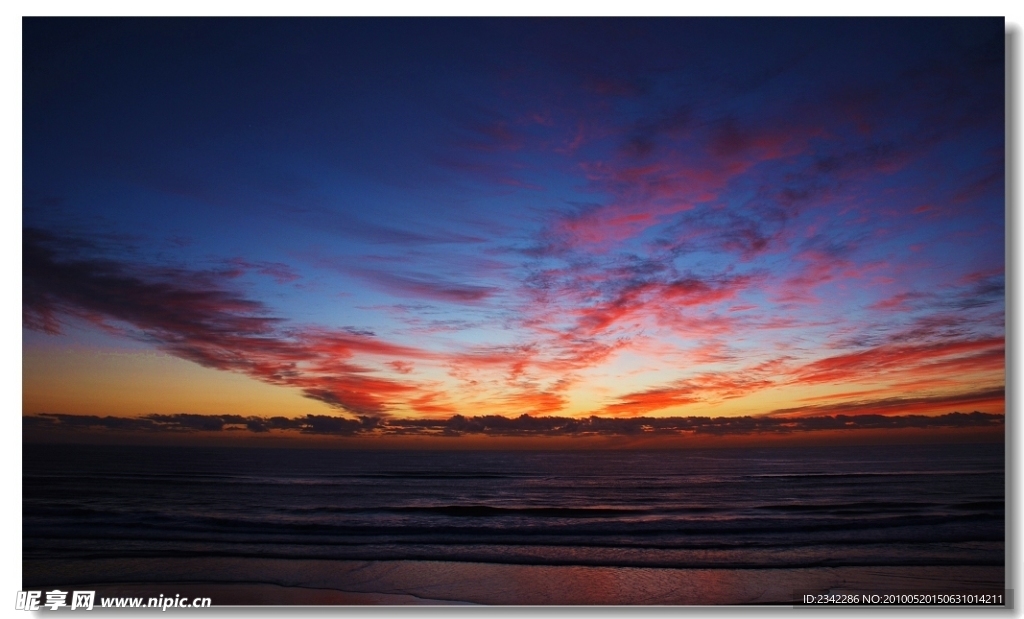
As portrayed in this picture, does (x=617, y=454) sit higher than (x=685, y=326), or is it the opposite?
(x=685, y=326)

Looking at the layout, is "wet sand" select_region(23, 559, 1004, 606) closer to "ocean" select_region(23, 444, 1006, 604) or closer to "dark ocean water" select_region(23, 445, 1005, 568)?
"ocean" select_region(23, 444, 1006, 604)

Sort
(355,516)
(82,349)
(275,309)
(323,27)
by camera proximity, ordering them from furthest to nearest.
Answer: (355,516) → (275,309) → (82,349) → (323,27)

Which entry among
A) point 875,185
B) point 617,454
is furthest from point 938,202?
point 617,454

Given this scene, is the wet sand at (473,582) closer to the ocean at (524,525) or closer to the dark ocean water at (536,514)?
the ocean at (524,525)

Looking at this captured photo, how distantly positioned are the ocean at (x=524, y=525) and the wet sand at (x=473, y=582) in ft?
0.11

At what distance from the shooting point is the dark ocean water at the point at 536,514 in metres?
5.46

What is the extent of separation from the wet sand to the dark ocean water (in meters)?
0.23

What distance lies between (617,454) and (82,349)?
16081 mm


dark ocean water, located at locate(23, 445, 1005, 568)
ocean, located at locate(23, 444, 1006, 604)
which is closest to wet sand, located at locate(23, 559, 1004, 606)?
ocean, located at locate(23, 444, 1006, 604)

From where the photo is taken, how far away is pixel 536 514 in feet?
28.3

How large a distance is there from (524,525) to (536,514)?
4.14 feet

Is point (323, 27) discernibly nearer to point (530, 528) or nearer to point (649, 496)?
point (530, 528)

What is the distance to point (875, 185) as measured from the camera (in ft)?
16.2

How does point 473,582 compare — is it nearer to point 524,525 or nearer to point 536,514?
point 524,525
